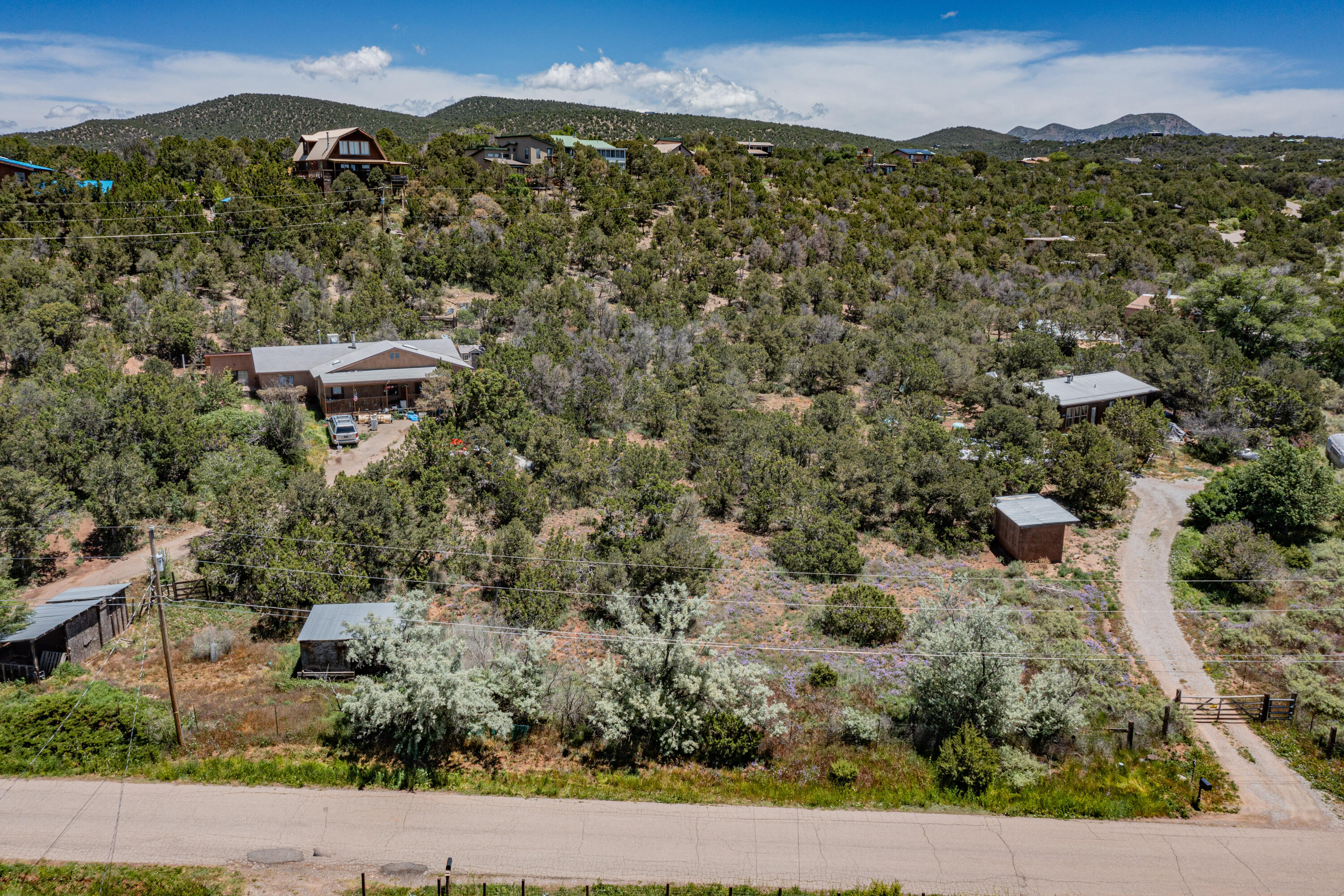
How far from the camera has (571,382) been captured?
34.8 m

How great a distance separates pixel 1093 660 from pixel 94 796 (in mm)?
21215

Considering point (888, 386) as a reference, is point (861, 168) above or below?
above

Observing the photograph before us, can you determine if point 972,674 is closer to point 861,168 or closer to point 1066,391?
point 1066,391

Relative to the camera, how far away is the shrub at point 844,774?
15.4 meters

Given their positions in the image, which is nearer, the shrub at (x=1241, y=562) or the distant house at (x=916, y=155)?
the shrub at (x=1241, y=562)

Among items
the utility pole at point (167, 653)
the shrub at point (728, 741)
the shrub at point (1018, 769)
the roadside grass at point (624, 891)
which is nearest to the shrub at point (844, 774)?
the shrub at point (728, 741)

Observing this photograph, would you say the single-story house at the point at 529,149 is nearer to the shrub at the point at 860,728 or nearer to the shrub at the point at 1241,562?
the shrub at the point at 1241,562

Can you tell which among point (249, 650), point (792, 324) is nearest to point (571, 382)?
point (792, 324)

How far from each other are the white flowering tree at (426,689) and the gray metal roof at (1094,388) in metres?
28.8

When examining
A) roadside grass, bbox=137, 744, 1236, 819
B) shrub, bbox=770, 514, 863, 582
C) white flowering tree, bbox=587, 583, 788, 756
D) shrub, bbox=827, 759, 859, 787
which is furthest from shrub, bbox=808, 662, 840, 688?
shrub, bbox=770, 514, 863, 582

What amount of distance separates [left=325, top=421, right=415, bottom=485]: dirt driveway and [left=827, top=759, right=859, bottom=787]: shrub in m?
17.8

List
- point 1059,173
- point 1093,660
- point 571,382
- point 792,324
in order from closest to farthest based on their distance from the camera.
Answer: point 1093,660 < point 571,382 < point 792,324 < point 1059,173

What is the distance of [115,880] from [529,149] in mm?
64781

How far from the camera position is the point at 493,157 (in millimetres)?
68000
